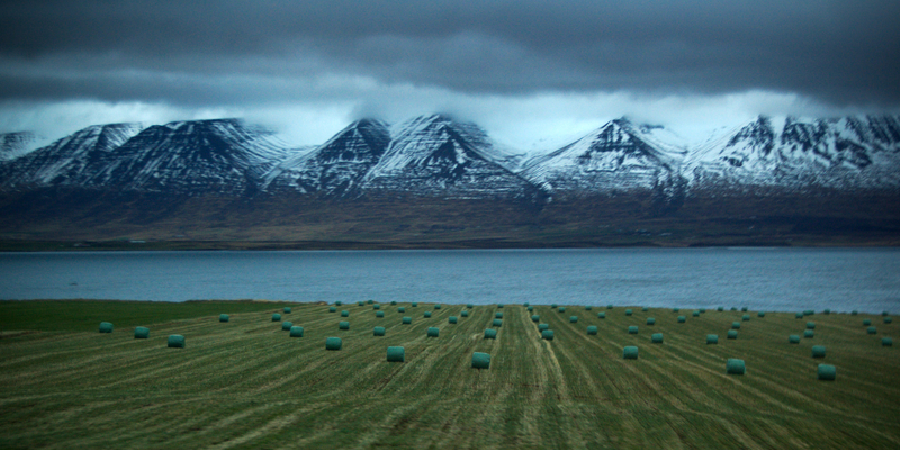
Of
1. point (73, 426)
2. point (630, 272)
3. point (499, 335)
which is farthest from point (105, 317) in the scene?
point (630, 272)

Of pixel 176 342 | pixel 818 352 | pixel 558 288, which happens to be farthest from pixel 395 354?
pixel 558 288

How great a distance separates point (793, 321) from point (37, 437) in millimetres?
52782

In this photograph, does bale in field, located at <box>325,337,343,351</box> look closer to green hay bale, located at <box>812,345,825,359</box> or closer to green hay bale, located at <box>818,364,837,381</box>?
green hay bale, located at <box>818,364,837,381</box>

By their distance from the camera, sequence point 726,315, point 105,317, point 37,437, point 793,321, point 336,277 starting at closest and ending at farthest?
point 37,437 < point 105,317 < point 793,321 < point 726,315 < point 336,277

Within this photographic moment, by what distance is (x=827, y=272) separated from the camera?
508 feet

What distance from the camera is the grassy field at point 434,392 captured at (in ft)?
63.5

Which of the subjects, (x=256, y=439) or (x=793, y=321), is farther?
(x=793, y=321)

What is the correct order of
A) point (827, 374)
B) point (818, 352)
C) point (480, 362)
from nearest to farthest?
1. point (827, 374)
2. point (480, 362)
3. point (818, 352)

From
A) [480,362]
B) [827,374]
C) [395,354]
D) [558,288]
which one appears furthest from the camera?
[558,288]

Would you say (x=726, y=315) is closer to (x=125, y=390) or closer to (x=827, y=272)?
(x=125, y=390)

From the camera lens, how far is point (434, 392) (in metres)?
25.5

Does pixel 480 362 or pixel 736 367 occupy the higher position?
pixel 736 367

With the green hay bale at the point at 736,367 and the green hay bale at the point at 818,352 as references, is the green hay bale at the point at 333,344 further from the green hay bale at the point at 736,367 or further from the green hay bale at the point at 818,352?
the green hay bale at the point at 818,352

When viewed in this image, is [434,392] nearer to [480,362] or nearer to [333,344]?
[480,362]
